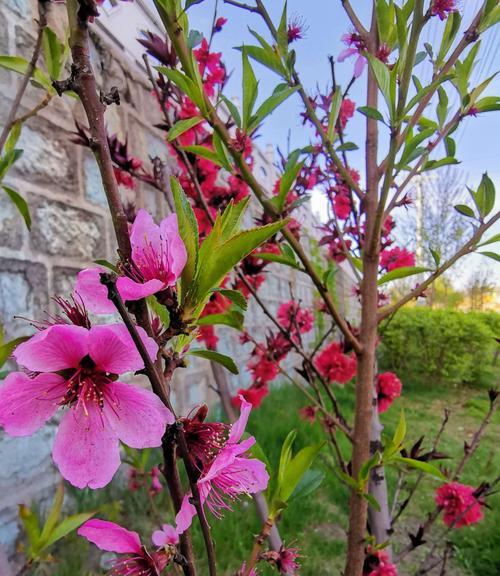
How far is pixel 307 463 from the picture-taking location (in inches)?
19.3

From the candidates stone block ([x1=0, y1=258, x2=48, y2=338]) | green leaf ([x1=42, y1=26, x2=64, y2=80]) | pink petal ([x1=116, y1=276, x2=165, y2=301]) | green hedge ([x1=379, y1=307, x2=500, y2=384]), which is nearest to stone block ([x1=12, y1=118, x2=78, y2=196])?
stone block ([x1=0, y1=258, x2=48, y2=338])

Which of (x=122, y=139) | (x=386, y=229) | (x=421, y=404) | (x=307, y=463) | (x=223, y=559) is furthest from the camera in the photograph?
(x=421, y=404)

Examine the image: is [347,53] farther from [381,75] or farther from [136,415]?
[136,415]

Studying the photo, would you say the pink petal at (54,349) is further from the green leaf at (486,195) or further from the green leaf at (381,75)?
the green leaf at (486,195)

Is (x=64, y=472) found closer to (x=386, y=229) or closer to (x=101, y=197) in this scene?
(x=386, y=229)

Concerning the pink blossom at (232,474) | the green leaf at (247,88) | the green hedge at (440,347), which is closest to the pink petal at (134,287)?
the pink blossom at (232,474)

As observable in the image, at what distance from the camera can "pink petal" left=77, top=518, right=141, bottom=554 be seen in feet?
1.06

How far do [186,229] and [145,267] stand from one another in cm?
4

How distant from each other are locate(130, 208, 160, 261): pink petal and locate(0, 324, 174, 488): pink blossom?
78 mm

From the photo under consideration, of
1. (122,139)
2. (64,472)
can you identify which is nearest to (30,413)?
(64,472)

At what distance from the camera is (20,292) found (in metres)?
1.43

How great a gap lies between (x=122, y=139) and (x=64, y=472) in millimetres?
1950

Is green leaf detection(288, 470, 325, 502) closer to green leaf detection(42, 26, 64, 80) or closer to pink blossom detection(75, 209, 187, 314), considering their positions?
pink blossom detection(75, 209, 187, 314)

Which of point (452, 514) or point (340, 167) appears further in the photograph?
point (452, 514)
